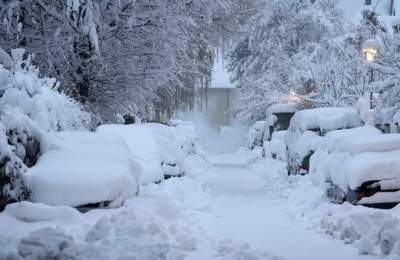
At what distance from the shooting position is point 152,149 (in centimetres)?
1276

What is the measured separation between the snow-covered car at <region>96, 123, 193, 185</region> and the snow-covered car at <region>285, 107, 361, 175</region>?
3009mm

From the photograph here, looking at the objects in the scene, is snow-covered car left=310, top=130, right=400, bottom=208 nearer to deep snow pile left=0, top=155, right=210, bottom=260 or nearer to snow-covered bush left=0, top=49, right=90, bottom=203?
deep snow pile left=0, top=155, right=210, bottom=260

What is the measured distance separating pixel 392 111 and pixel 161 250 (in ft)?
20.6

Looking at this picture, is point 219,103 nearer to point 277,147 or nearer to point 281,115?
point 281,115

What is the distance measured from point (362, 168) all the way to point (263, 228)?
1.83 meters

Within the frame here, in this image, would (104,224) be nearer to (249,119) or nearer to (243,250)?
(243,250)

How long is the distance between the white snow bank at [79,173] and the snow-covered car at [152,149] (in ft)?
9.42

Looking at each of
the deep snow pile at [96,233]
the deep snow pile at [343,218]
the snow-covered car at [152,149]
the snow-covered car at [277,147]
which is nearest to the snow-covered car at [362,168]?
the deep snow pile at [343,218]

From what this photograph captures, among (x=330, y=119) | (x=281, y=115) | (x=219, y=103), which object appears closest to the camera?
(x=330, y=119)

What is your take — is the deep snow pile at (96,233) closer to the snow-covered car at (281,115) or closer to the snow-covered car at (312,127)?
the snow-covered car at (312,127)

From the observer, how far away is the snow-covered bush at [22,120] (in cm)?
684

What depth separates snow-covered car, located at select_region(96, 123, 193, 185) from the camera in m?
12.0

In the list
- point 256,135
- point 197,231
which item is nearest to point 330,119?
point 197,231

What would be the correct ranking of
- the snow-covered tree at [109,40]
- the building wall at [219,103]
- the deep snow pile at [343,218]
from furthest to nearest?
the building wall at [219,103] < the snow-covered tree at [109,40] < the deep snow pile at [343,218]
